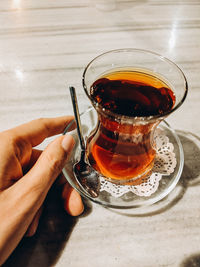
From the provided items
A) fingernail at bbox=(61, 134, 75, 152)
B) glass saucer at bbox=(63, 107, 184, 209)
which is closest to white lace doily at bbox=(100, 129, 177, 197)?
glass saucer at bbox=(63, 107, 184, 209)

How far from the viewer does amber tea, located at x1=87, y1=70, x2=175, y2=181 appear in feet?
1.46

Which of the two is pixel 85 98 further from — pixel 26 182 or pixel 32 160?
pixel 26 182

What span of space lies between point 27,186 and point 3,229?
0.07 m

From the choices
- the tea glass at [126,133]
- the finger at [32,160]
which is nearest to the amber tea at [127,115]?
the tea glass at [126,133]

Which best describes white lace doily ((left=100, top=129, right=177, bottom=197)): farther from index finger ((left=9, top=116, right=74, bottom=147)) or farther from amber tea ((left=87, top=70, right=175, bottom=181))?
index finger ((left=9, top=116, right=74, bottom=147))

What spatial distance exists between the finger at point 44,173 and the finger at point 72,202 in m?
0.06

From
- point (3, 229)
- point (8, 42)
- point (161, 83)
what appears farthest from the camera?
point (8, 42)

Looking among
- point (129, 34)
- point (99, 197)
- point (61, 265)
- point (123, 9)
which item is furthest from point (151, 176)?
Answer: point (123, 9)

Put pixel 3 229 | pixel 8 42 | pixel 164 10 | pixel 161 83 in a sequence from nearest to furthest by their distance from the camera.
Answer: pixel 3 229 → pixel 161 83 → pixel 8 42 → pixel 164 10

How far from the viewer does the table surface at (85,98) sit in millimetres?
409

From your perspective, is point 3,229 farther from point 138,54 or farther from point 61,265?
point 138,54

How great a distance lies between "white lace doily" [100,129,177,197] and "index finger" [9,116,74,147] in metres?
0.16

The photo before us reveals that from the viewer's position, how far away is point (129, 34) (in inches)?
34.1

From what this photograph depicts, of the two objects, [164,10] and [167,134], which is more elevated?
[164,10]
